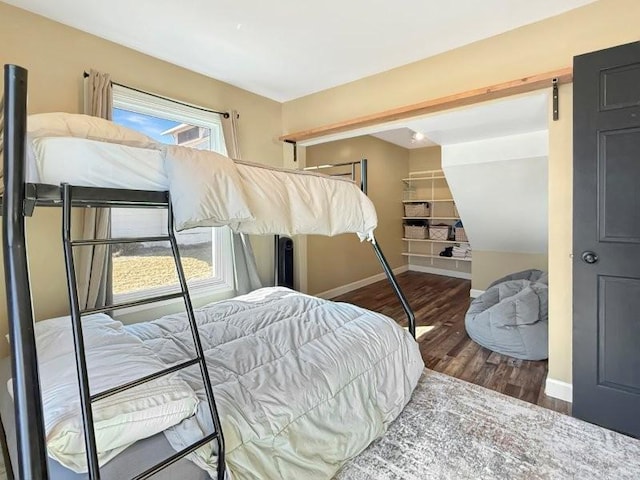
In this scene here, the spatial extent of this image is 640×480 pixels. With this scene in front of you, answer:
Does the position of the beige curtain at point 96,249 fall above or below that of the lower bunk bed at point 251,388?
above

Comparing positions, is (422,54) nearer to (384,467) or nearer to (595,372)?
(595,372)

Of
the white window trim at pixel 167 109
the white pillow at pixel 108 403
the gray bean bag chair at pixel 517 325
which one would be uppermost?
the white window trim at pixel 167 109

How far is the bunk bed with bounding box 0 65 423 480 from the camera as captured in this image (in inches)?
34.4

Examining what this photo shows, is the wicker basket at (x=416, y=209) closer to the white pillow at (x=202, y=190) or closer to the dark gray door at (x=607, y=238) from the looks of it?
the dark gray door at (x=607, y=238)

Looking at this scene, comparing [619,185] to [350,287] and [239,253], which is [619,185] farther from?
[350,287]

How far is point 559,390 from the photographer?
2.27 m

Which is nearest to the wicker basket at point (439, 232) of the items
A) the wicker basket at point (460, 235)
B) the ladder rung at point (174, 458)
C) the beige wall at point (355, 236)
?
the wicker basket at point (460, 235)

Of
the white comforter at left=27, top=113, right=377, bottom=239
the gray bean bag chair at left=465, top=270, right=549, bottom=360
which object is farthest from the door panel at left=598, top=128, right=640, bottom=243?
the white comforter at left=27, top=113, right=377, bottom=239

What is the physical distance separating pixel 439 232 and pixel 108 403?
569 cm

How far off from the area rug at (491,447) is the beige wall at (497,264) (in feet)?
9.55

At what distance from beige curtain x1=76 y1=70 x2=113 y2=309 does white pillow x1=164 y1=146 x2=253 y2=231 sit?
145 cm

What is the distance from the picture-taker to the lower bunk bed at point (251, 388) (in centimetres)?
112

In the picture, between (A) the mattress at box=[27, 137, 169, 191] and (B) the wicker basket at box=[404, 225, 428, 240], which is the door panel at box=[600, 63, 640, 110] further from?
(B) the wicker basket at box=[404, 225, 428, 240]

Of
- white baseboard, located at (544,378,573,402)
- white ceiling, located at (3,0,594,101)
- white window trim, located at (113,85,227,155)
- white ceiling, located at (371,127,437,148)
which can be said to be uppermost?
white ceiling, located at (371,127,437,148)
